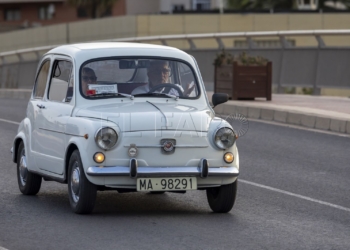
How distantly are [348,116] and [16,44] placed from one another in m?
37.7

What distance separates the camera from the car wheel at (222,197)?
29.5 ft

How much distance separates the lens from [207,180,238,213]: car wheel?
353 inches

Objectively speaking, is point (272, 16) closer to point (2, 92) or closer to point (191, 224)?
point (2, 92)

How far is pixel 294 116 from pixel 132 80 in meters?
8.26

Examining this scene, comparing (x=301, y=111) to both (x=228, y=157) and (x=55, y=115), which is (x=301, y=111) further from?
(x=228, y=157)

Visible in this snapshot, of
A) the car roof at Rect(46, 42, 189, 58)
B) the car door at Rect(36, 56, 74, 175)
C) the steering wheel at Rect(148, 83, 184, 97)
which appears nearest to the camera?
the car door at Rect(36, 56, 74, 175)

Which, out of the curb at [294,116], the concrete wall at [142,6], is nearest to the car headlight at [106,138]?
the curb at [294,116]

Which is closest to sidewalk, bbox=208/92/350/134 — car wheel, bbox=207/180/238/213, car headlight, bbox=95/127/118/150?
car wheel, bbox=207/180/238/213

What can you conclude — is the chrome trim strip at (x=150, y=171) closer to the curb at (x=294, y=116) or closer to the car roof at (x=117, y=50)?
the car roof at (x=117, y=50)

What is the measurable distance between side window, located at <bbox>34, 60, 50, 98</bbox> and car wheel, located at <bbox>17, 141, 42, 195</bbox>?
575 millimetres

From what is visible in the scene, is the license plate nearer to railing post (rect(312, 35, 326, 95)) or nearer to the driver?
the driver

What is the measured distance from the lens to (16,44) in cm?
5247

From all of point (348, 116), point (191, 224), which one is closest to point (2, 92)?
point (348, 116)

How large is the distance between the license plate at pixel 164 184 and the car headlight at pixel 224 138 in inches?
17.3
